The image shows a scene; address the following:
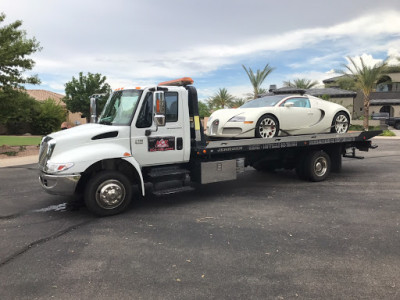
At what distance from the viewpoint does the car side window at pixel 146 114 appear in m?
5.99

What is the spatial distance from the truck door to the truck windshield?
146 mm

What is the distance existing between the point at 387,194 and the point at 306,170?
6.31ft

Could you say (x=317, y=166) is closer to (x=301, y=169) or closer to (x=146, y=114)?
(x=301, y=169)

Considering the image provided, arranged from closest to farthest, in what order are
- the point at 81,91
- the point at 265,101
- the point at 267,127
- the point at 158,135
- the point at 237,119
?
the point at 158,135 → the point at 237,119 → the point at 267,127 → the point at 265,101 → the point at 81,91

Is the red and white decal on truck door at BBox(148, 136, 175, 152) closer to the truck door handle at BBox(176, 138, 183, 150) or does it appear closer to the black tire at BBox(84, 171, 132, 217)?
the truck door handle at BBox(176, 138, 183, 150)

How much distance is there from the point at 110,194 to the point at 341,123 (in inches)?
250

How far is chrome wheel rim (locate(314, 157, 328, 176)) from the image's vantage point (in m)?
8.60

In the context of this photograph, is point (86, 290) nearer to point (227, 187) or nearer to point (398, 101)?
point (227, 187)

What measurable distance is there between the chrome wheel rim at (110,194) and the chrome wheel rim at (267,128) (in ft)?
11.3

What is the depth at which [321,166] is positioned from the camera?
8.68 metres

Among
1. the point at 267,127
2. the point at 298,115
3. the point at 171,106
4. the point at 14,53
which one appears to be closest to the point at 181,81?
the point at 171,106

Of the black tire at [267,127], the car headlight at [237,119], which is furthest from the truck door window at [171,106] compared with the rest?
the black tire at [267,127]

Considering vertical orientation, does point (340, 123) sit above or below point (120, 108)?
below

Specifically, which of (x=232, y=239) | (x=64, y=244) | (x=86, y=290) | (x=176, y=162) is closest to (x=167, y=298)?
(x=86, y=290)
